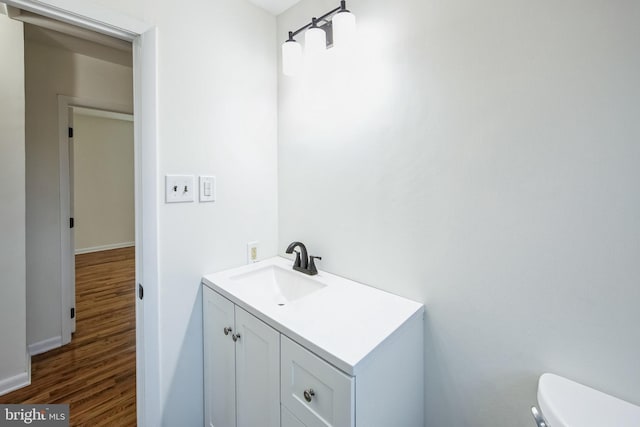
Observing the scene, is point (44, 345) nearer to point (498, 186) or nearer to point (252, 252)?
point (252, 252)

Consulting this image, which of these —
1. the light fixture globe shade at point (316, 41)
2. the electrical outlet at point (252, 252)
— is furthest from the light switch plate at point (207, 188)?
the light fixture globe shade at point (316, 41)

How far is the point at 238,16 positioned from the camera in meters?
1.42

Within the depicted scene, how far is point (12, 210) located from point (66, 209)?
0.52 m

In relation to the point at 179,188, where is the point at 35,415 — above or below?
below

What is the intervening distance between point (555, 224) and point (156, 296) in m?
1.52

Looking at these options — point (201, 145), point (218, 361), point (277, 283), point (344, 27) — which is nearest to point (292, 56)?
point (344, 27)

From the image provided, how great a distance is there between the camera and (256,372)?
1.01 metres

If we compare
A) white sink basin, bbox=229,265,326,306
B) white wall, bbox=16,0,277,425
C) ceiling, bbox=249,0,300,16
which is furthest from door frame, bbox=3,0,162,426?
ceiling, bbox=249,0,300,16

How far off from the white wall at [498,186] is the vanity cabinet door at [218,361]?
0.65 meters

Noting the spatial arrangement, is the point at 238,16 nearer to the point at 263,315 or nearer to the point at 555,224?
the point at 263,315

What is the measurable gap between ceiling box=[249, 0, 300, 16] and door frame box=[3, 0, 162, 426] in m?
0.65

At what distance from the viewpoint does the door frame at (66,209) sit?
2164mm

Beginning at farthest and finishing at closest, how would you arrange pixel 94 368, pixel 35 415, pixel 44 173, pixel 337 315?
1. pixel 44 173
2. pixel 94 368
3. pixel 35 415
4. pixel 337 315

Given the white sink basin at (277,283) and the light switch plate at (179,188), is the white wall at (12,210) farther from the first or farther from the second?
the white sink basin at (277,283)
